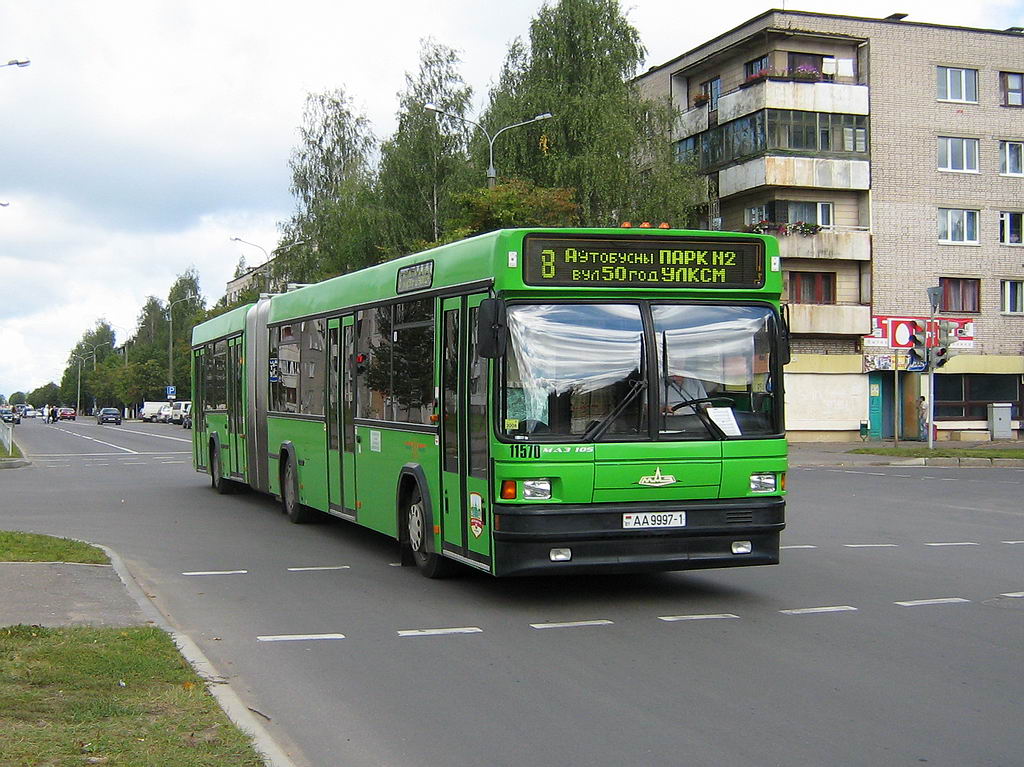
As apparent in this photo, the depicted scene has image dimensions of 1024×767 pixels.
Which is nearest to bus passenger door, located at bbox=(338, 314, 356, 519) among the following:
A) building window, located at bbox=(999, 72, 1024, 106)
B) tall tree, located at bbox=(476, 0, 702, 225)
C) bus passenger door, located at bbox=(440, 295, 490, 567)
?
bus passenger door, located at bbox=(440, 295, 490, 567)

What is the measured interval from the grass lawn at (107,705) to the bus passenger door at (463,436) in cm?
266

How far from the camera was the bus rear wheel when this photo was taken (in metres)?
11.0

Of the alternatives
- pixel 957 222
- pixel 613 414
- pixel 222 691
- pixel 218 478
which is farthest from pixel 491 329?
pixel 957 222

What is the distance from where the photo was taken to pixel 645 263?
32.4 ft

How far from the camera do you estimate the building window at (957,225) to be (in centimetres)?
5009

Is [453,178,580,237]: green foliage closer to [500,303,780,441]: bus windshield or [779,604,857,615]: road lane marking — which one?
[500,303,780,441]: bus windshield

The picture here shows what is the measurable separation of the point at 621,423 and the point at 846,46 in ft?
143

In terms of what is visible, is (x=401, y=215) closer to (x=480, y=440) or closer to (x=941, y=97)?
(x=941, y=97)

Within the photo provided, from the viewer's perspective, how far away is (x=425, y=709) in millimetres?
6543

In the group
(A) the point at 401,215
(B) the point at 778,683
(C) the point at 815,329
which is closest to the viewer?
(B) the point at 778,683

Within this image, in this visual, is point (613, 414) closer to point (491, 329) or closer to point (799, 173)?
point (491, 329)

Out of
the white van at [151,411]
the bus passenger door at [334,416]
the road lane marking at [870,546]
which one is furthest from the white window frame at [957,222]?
the white van at [151,411]

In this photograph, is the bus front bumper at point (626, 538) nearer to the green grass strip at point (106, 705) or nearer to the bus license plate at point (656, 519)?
the bus license plate at point (656, 519)

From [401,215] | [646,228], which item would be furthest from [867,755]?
[401,215]
